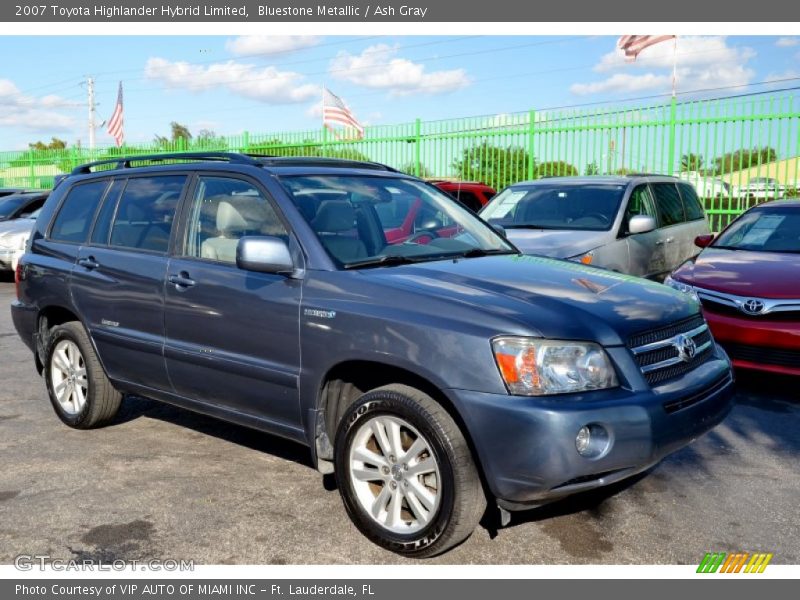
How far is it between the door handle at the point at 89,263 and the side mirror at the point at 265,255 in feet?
5.40

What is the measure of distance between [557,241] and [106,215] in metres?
4.43

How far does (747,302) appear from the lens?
20.4 ft

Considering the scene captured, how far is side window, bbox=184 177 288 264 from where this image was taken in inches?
172

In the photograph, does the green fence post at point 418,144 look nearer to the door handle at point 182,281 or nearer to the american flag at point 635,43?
the american flag at point 635,43

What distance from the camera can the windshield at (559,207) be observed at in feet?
28.5

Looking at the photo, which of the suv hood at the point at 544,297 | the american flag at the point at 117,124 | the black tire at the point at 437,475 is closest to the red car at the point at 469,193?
the suv hood at the point at 544,297

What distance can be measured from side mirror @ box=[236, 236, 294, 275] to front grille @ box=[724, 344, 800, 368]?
12.6 feet

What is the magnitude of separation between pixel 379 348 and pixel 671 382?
1306 millimetres

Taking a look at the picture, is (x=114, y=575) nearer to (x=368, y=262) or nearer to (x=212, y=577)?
(x=212, y=577)

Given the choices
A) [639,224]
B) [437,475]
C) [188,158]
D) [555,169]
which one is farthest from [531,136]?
[437,475]

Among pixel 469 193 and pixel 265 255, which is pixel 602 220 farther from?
pixel 265 255

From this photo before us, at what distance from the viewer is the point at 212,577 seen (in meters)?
3.40

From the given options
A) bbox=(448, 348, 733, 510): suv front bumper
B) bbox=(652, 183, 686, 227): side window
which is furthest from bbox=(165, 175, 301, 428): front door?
bbox=(652, 183, 686, 227): side window

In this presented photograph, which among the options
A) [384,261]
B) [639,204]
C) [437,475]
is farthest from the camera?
[639,204]
